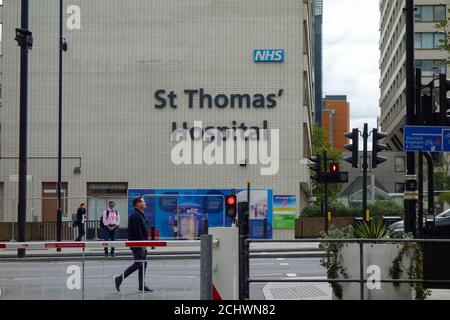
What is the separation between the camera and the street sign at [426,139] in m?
16.8

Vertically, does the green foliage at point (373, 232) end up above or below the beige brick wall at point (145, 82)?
below

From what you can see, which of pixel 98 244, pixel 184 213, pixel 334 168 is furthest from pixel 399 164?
pixel 98 244

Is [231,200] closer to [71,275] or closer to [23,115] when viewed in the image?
[23,115]

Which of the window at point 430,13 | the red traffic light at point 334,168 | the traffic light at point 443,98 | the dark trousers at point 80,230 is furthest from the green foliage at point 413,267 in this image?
the window at point 430,13

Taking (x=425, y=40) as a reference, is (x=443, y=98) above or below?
below

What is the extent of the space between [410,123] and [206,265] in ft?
31.7

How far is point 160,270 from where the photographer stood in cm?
1196

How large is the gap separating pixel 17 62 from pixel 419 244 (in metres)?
35.8

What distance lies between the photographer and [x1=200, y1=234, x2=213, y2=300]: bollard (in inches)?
351

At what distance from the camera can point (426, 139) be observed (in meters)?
16.9

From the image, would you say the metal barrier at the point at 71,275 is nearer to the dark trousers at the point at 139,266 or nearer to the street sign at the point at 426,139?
the dark trousers at the point at 139,266

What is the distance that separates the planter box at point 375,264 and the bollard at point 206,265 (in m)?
3.70

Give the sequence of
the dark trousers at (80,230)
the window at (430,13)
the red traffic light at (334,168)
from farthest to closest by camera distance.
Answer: the window at (430,13) → the dark trousers at (80,230) → the red traffic light at (334,168)
